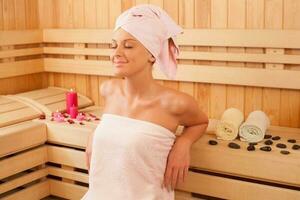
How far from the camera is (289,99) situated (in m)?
2.72

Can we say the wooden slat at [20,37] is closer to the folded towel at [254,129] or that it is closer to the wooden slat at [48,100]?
the wooden slat at [48,100]

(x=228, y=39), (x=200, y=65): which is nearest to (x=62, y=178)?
(x=200, y=65)

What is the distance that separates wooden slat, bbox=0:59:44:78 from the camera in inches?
136

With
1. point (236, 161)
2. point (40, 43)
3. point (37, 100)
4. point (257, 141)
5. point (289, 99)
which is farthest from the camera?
point (40, 43)

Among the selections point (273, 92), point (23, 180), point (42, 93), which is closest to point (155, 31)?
point (273, 92)

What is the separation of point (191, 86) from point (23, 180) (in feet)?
3.99

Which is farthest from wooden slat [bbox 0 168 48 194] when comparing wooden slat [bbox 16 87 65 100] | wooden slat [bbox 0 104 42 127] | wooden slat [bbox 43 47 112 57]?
wooden slat [bbox 43 47 112 57]

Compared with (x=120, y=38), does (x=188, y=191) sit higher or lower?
lower

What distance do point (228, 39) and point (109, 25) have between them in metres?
0.98

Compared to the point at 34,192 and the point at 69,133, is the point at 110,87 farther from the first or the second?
the point at 34,192

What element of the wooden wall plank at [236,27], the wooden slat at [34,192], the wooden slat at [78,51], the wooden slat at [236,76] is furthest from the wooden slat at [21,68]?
the wooden wall plank at [236,27]

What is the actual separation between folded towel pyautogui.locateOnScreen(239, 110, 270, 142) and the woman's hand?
0.47 m

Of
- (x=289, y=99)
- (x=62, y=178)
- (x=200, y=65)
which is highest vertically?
(x=200, y=65)

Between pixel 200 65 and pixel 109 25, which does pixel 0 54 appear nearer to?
pixel 109 25
